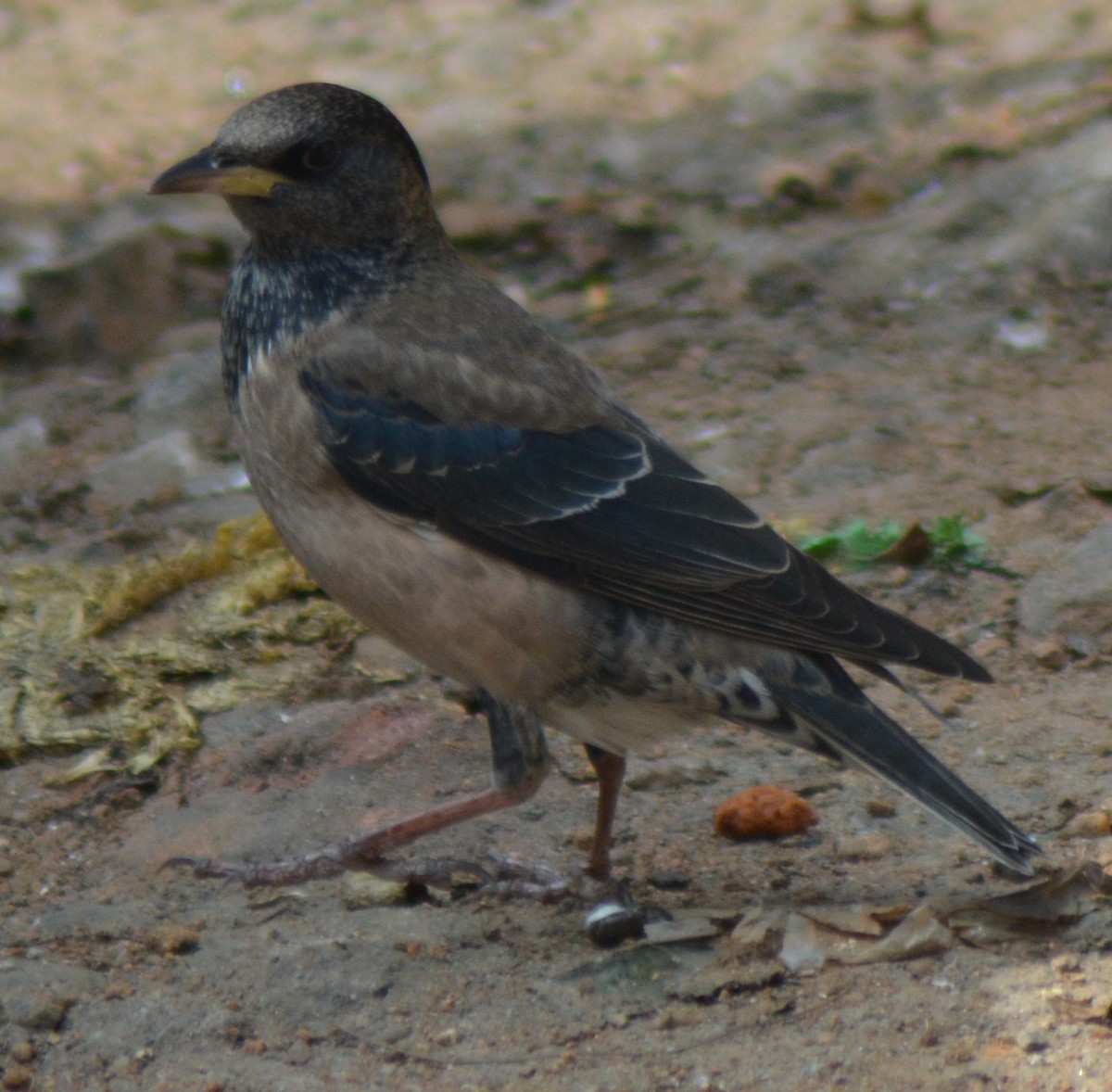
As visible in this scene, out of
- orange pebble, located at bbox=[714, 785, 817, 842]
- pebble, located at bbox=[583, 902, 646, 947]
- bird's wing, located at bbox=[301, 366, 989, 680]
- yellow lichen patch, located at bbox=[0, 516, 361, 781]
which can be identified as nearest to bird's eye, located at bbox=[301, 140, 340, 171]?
bird's wing, located at bbox=[301, 366, 989, 680]

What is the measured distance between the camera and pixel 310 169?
5.12 metres

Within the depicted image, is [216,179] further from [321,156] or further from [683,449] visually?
[683,449]

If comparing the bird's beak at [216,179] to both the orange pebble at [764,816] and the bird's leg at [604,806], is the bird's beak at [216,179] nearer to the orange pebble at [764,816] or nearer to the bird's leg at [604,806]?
the bird's leg at [604,806]

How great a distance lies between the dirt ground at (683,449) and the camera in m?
4.03

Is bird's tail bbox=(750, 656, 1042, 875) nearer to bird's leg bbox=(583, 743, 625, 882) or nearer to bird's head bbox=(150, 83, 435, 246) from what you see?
bird's leg bbox=(583, 743, 625, 882)

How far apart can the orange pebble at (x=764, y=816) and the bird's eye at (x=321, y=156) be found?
7.23 feet

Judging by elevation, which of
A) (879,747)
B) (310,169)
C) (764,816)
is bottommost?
(764,816)

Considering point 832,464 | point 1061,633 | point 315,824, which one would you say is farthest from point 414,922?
point 832,464

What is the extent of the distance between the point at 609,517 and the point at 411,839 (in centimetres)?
104

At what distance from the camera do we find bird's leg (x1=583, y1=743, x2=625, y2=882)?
4660 mm

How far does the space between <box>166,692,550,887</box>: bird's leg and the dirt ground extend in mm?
78

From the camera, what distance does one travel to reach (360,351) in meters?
4.93

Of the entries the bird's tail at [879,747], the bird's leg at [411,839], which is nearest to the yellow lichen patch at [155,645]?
the bird's leg at [411,839]

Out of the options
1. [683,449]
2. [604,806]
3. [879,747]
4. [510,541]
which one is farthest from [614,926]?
[683,449]
